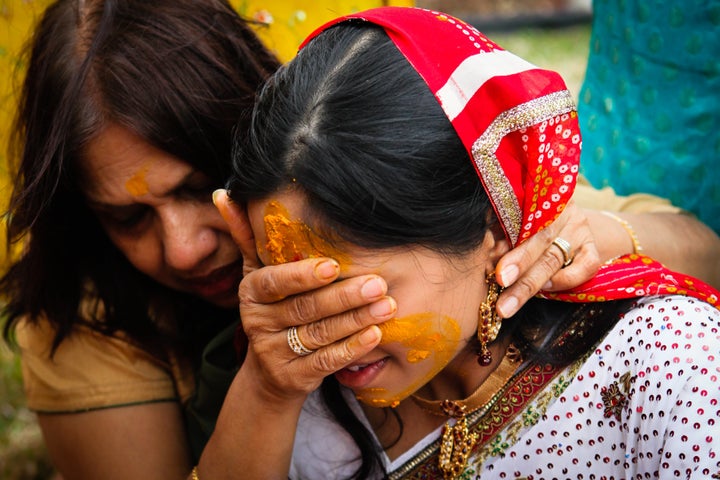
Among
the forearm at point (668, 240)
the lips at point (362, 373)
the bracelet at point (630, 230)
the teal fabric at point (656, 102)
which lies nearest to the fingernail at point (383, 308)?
the lips at point (362, 373)

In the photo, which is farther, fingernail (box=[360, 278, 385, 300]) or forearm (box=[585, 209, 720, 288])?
forearm (box=[585, 209, 720, 288])

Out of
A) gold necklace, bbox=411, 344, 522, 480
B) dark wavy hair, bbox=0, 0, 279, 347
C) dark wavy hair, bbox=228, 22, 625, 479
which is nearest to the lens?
dark wavy hair, bbox=228, 22, 625, 479

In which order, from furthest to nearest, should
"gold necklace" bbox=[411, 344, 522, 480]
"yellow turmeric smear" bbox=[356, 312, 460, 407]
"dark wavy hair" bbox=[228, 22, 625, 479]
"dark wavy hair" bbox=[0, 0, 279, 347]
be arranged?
"dark wavy hair" bbox=[0, 0, 279, 347], "gold necklace" bbox=[411, 344, 522, 480], "yellow turmeric smear" bbox=[356, 312, 460, 407], "dark wavy hair" bbox=[228, 22, 625, 479]

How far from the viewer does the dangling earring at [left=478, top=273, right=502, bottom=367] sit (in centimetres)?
166

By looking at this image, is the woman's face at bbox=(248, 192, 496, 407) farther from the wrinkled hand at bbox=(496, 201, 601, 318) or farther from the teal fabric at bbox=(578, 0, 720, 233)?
the teal fabric at bbox=(578, 0, 720, 233)

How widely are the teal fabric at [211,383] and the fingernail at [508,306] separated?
2.90 ft

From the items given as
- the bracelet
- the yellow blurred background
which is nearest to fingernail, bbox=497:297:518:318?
the bracelet

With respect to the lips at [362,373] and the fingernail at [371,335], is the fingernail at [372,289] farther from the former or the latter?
the lips at [362,373]

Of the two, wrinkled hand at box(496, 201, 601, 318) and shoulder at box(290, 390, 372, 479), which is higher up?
wrinkled hand at box(496, 201, 601, 318)

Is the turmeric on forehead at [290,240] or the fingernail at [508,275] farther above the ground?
the turmeric on forehead at [290,240]

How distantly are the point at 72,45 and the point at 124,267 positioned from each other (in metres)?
0.71

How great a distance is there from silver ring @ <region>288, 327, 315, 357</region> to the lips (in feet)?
0.41

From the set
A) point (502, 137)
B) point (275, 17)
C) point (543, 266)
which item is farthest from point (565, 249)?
point (275, 17)

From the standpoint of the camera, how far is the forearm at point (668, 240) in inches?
81.5
